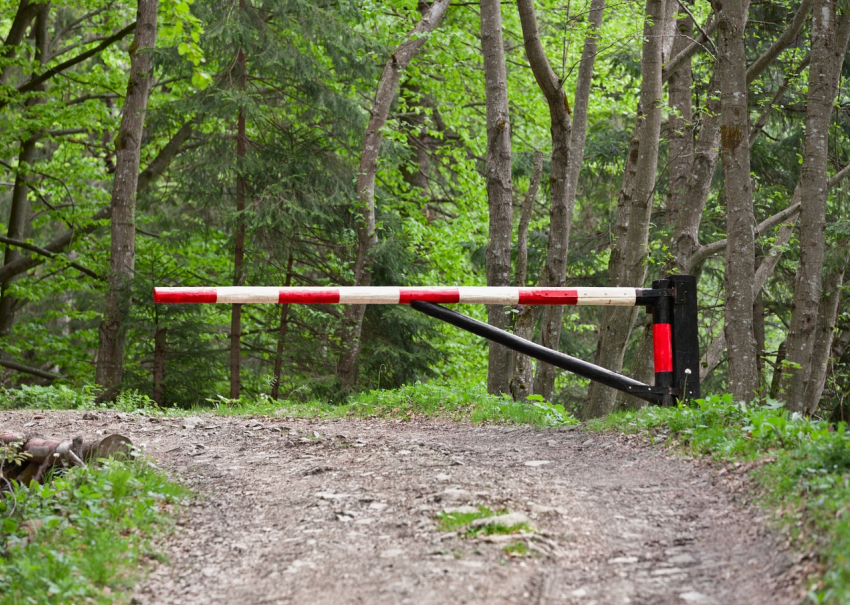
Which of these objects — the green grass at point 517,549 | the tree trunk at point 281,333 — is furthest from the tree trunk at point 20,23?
the green grass at point 517,549

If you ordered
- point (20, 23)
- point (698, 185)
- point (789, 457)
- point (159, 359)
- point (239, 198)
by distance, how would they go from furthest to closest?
point (20, 23) < point (239, 198) < point (159, 359) < point (698, 185) < point (789, 457)

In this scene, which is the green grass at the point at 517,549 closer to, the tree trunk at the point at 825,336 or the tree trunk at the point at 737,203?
the tree trunk at the point at 737,203

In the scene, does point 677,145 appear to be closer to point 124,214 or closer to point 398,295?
point 398,295

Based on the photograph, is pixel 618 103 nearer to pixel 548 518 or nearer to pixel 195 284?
pixel 195 284

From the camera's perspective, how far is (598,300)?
6.85m

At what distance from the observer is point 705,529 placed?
165 inches

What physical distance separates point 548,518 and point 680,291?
3094mm

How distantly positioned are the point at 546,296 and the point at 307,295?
198 centimetres

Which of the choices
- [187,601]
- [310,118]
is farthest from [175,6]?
[310,118]

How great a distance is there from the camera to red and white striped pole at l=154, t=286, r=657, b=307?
265 inches

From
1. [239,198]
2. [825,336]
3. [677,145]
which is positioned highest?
[677,145]

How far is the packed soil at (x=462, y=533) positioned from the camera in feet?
11.8

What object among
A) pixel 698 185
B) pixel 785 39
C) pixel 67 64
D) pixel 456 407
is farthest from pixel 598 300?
pixel 67 64

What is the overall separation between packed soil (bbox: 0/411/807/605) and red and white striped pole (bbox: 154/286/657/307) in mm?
1158
